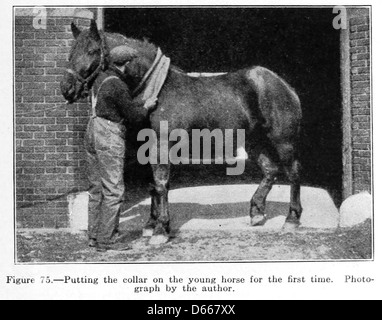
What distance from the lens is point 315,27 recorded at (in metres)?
7.35

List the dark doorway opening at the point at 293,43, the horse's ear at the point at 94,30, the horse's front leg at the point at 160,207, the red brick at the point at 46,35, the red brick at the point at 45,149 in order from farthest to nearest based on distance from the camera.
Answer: the dark doorway opening at the point at 293,43 < the red brick at the point at 45,149 < the red brick at the point at 46,35 < the horse's front leg at the point at 160,207 < the horse's ear at the point at 94,30

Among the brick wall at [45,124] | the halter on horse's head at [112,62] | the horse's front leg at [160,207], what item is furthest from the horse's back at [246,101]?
the brick wall at [45,124]

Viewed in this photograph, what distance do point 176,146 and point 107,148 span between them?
691mm

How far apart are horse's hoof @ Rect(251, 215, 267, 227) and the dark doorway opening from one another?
3.38ft

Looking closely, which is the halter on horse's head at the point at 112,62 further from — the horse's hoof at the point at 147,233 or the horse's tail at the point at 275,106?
the horse's hoof at the point at 147,233

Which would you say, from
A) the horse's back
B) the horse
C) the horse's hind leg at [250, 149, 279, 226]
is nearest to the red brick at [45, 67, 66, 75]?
the horse

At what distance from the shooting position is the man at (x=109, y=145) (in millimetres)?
6465

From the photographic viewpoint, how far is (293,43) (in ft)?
25.5

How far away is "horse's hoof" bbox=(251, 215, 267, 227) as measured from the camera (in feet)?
23.7

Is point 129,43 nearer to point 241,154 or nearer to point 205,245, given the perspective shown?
point 241,154

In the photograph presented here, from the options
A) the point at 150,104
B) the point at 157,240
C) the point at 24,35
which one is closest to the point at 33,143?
the point at 24,35

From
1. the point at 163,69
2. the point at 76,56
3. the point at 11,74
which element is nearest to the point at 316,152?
the point at 163,69

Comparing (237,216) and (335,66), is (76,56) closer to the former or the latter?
(237,216)

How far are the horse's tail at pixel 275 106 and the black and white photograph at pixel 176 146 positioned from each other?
0.04 feet
